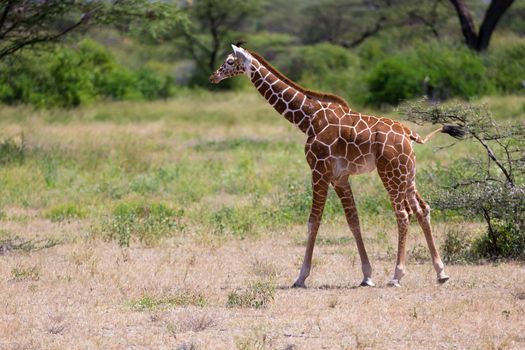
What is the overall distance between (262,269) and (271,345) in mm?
2992

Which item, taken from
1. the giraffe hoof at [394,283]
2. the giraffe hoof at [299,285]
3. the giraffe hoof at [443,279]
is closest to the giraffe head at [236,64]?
the giraffe hoof at [299,285]

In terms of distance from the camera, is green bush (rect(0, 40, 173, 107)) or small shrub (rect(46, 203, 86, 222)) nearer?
small shrub (rect(46, 203, 86, 222))

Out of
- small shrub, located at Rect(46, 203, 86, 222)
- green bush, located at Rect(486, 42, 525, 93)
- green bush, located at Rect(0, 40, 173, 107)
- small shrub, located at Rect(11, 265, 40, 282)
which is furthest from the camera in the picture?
green bush, located at Rect(486, 42, 525, 93)

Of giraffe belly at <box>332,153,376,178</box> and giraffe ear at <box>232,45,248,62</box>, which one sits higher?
giraffe ear at <box>232,45,248,62</box>

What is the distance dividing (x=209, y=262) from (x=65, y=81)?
778 inches

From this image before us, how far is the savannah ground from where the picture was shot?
713 centimetres

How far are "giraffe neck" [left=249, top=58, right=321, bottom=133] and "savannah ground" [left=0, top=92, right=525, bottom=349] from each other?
1.66m

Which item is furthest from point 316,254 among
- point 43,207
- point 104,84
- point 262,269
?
point 104,84

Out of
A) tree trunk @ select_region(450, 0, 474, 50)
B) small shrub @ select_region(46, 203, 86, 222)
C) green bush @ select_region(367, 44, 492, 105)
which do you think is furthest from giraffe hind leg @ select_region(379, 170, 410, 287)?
tree trunk @ select_region(450, 0, 474, 50)

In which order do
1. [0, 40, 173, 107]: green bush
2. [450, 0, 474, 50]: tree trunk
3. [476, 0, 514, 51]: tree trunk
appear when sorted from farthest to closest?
[450, 0, 474, 50]: tree trunk < [476, 0, 514, 51]: tree trunk < [0, 40, 173, 107]: green bush

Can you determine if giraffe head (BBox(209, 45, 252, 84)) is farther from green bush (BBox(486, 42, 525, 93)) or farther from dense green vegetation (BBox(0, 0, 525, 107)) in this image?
green bush (BBox(486, 42, 525, 93))

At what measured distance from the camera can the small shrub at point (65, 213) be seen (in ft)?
42.7

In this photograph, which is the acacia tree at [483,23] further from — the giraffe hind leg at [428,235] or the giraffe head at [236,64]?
the giraffe hind leg at [428,235]

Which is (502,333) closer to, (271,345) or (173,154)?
(271,345)
